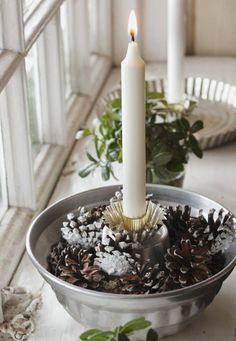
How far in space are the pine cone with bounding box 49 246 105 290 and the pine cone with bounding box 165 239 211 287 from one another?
67mm

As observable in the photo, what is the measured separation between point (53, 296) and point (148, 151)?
22 cm

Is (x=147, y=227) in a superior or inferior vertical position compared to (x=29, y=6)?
inferior

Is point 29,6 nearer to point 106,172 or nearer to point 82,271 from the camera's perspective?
point 106,172

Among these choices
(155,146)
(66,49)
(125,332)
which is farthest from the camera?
(66,49)

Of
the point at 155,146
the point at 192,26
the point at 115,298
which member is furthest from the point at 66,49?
the point at 115,298

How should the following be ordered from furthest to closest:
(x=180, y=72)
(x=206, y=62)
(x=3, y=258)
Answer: (x=206, y=62)
(x=180, y=72)
(x=3, y=258)

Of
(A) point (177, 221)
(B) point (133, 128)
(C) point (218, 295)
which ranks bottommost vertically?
(C) point (218, 295)

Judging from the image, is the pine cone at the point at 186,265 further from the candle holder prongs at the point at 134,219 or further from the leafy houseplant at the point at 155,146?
the leafy houseplant at the point at 155,146

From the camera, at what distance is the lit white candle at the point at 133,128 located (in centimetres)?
72

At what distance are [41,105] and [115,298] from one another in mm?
534

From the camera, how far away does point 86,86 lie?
54.8 inches

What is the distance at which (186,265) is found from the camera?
2.49 feet

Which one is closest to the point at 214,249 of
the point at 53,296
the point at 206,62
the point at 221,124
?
the point at 53,296

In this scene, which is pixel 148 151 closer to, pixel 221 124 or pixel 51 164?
pixel 51 164
